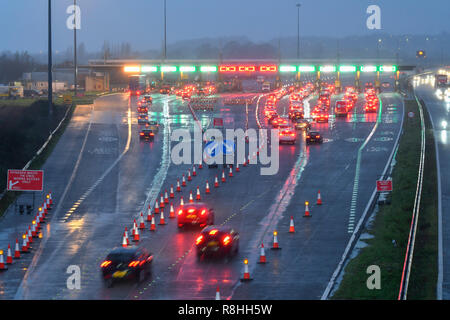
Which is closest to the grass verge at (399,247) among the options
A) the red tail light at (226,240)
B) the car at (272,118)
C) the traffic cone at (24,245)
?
the red tail light at (226,240)

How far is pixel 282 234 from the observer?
31984 millimetres

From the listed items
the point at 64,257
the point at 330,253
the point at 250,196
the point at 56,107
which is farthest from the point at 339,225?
the point at 56,107

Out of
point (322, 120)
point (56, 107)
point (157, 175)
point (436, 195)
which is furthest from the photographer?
point (56, 107)

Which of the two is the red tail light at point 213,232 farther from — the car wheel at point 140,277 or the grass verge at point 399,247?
the grass verge at point 399,247

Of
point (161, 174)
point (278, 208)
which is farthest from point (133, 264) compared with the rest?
point (161, 174)

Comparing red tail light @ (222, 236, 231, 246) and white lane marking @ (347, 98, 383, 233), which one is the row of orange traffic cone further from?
white lane marking @ (347, 98, 383, 233)

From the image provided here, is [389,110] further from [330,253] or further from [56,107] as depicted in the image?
[330,253]

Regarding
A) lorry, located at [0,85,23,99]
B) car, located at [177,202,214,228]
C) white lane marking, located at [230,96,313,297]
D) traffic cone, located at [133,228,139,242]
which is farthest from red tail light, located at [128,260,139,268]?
lorry, located at [0,85,23,99]

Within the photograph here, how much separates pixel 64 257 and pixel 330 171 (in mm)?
22018

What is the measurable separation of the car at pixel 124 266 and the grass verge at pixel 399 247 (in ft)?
18.9

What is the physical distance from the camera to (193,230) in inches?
1288

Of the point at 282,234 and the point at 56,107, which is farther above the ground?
the point at 56,107

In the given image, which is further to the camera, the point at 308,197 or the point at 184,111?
the point at 184,111

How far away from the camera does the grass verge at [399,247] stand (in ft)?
77.1
